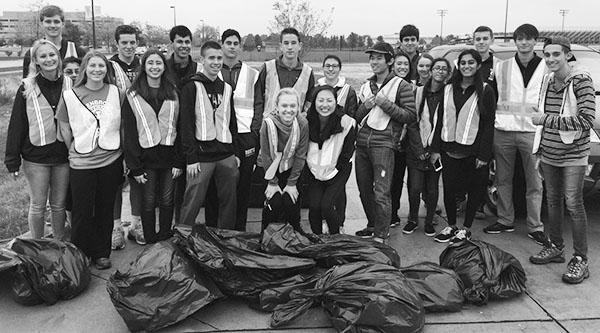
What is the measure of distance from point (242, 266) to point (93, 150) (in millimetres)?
1610

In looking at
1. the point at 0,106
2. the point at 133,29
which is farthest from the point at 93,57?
the point at 0,106

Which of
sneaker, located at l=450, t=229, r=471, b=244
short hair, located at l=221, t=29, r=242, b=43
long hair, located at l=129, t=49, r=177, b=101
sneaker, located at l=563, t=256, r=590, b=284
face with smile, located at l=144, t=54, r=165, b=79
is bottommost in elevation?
sneaker, located at l=563, t=256, r=590, b=284

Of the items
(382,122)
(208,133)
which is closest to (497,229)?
(382,122)

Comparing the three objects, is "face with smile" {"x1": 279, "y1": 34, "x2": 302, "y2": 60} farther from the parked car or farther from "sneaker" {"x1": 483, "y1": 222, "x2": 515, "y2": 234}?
"sneaker" {"x1": 483, "y1": 222, "x2": 515, "y2": 234}

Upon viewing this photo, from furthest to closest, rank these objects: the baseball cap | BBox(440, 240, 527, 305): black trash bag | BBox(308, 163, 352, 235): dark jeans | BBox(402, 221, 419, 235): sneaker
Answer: BBox(402, 221, 419, 235): sneaker < the baseball cap < BBox(308, 163, 352, 235): dark jeans < BBox(440, 240, 527, 305): black trash bag

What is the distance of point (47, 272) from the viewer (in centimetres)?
389

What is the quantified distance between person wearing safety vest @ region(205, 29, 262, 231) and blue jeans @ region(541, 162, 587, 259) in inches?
104

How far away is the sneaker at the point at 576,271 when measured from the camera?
427cm

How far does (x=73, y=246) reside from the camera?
4.18 meters

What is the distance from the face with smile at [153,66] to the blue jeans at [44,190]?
1.03 m

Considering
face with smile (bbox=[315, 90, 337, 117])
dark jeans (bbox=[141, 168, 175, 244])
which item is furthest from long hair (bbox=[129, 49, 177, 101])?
face with smile (bbox=[315, 90, 337, 117])

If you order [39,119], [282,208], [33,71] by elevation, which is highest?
[33,71]

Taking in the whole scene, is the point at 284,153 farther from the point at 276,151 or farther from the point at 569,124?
the point at 569,124

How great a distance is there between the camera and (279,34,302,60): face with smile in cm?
527
